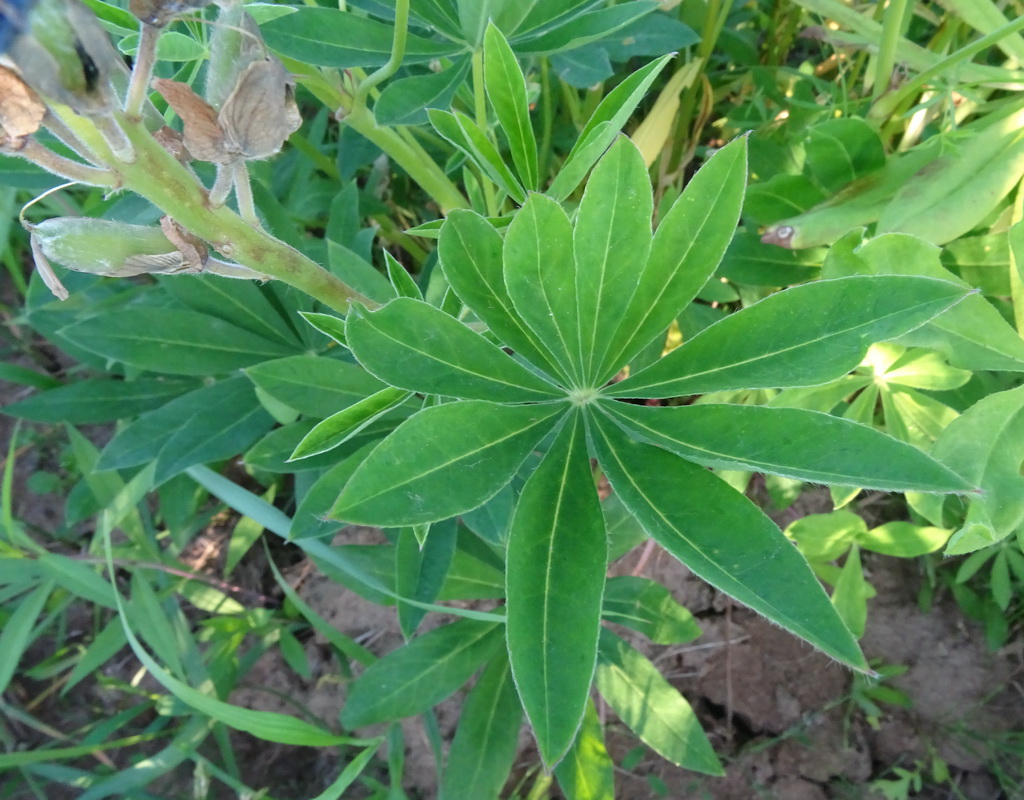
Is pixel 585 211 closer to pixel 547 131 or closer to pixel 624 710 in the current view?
pixel 547 131

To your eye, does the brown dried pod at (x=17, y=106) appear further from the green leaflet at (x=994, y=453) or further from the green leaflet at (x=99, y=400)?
the green leaflet at (x=99, y=400)

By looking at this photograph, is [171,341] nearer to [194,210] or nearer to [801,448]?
[194,210]

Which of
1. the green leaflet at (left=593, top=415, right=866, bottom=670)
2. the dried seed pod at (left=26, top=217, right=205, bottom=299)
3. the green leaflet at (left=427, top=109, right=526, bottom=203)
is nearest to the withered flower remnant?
the dried seed pod at (left=26, top=217, right=205, bottom=299)

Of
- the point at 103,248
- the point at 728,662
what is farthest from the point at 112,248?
the point at 728,662

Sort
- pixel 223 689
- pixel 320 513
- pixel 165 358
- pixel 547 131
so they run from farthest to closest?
pixel 223 689
pixel 547 131
pixel 165 358
pixel 320 513

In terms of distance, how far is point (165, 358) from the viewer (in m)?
1.29

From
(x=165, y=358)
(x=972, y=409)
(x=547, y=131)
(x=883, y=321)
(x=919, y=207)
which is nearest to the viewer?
(x=883, y=321)

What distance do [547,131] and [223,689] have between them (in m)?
1.41

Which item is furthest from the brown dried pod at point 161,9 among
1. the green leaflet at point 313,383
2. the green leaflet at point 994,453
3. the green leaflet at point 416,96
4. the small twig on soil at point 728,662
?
the small twig on soil at point 728,662

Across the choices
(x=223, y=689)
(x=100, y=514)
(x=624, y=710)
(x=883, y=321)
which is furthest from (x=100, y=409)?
(x=883, y=321)

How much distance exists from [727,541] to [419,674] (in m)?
0.83

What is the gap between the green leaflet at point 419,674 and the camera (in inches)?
50.2

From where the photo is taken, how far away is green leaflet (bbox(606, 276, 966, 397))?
65 cm

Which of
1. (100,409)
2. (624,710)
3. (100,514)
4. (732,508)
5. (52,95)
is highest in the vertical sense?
(52,95)
